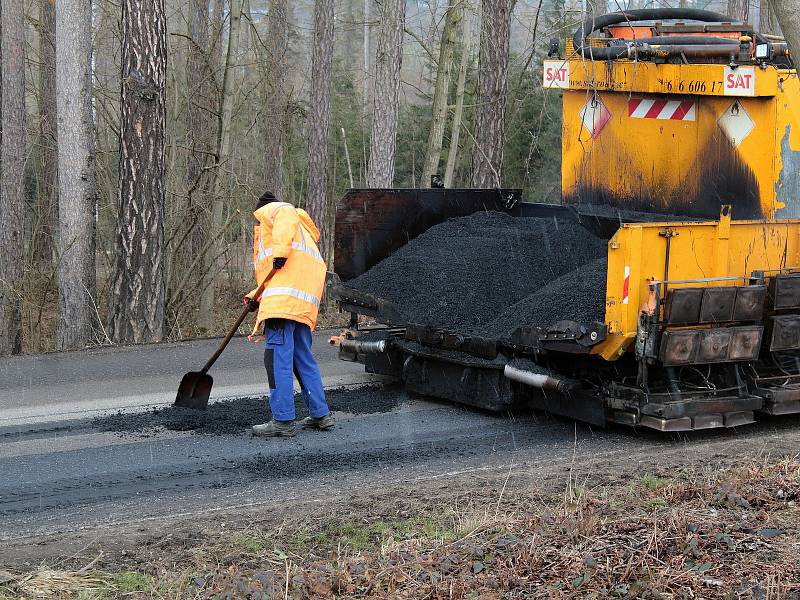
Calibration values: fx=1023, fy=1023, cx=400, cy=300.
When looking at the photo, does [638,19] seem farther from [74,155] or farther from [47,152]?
[47,152]

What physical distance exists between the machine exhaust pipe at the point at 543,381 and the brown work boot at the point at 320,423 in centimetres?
123

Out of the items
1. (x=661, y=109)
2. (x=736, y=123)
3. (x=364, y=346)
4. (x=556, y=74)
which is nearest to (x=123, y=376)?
(x=364, y=346)

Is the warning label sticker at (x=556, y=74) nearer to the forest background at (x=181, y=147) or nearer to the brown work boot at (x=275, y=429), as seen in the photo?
the forest background at (x=181, y=147)

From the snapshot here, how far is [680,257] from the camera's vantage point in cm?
635

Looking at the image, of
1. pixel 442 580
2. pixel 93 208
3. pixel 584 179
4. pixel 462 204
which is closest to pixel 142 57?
pixel 93 208

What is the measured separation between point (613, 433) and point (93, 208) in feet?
22.1

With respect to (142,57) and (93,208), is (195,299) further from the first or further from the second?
(142,57)

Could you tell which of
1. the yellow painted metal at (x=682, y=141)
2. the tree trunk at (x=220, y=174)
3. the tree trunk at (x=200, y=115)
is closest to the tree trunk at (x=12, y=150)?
the tree trunk at (x=200, y=115)

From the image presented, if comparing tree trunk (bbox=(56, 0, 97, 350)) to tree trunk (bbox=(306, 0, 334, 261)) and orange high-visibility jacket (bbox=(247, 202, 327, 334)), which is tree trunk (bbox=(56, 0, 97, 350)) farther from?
tree trunk (bbox=(306, 0, 334, 261))

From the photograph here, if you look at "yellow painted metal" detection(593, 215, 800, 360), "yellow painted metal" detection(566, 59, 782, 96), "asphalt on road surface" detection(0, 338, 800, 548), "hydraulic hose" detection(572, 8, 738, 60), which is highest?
"hydraulic hose" detection(572, 8, 738, 60)

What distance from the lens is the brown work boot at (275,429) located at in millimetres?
6480

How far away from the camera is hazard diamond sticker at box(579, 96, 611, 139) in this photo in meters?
8.30

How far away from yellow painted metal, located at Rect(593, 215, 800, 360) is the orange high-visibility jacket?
1.84 meters

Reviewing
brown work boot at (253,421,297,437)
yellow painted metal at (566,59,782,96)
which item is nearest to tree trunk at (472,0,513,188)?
yellow painted metal at (566,59,782,96)
